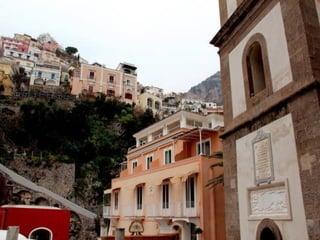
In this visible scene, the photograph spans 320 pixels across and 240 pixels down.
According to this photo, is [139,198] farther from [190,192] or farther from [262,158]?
[262,158]

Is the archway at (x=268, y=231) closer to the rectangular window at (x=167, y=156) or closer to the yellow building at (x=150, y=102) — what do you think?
the rectangular window at (x=167, y=156)

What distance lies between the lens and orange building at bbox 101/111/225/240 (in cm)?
1617

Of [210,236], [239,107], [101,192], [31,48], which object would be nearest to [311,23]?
[239,107]

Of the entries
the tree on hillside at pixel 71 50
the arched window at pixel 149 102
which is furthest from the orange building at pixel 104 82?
the tree on hillside at pixel 71 50

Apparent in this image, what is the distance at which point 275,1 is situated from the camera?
7547 millimetres

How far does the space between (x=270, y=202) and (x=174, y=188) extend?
12.1 meters

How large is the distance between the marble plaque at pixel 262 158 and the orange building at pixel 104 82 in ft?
163

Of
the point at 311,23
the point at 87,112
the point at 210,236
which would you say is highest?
the point at 87,112

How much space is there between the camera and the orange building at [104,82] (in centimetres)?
5691

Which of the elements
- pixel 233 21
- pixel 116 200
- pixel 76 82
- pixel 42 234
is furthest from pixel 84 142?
pixel 233 21

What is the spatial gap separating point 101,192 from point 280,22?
32.5 metres

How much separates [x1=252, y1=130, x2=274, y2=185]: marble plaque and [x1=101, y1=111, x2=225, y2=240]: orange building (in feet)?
29.6

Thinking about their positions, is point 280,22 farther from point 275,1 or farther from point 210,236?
point 210,236

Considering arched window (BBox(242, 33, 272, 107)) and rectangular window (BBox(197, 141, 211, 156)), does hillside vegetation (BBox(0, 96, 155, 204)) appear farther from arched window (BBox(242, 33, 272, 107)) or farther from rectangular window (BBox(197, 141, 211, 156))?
arched window (BBox(242, 33, 272, 107))
